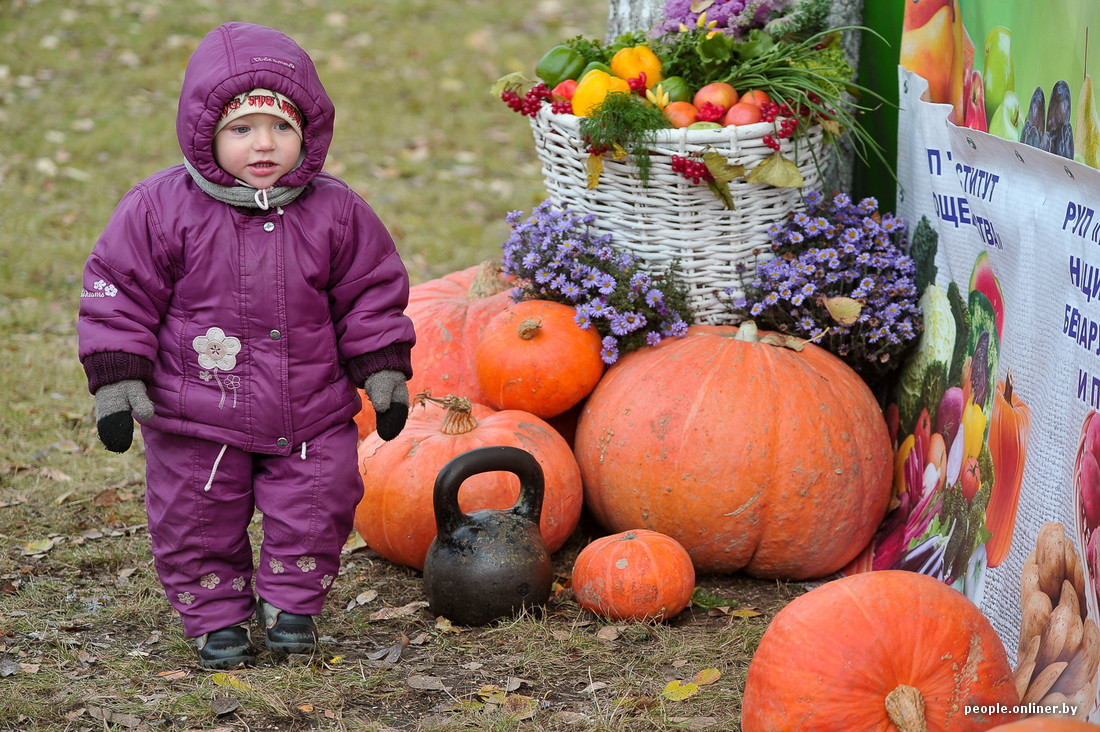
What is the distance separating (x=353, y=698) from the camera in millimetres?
2848

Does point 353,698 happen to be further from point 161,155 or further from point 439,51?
point 439,51

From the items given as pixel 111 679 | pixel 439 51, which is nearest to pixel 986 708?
pixel 111 679

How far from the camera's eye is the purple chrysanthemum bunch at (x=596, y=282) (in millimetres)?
3695

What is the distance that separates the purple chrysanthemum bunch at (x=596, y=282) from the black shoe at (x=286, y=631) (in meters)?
1.37

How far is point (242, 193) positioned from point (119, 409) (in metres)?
0.65

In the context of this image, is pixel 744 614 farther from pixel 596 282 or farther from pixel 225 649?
pixel 225 649

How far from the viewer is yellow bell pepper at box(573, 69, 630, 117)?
12.0 feet

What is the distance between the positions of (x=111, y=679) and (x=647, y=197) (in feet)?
7.45

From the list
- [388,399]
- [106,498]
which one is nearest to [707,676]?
[388,399]

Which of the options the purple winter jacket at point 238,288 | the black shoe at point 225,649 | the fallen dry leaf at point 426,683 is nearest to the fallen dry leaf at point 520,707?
the fallen dry leaf at point 426,683

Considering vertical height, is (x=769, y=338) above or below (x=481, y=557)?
above

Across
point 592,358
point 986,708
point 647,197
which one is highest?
point 647,197

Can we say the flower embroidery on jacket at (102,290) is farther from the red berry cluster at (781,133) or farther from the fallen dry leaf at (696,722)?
the red berry cluster at (781,133)

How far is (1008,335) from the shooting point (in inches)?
114
